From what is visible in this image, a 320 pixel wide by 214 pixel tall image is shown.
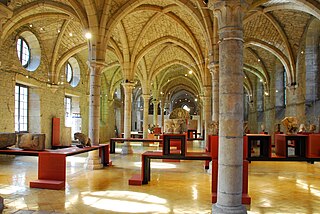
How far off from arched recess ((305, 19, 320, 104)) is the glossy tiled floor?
540 cm

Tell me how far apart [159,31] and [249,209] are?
12.7 meters

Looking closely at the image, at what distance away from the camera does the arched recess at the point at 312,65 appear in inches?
576

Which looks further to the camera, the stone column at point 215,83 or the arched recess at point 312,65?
the arched recess at point 312,65

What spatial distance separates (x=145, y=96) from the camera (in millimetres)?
21312

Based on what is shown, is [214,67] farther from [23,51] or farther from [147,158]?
[23,51]

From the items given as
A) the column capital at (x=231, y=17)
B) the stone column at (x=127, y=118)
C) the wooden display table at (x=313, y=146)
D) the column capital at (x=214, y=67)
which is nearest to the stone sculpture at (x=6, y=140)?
the column capital at (x=214, y=67)

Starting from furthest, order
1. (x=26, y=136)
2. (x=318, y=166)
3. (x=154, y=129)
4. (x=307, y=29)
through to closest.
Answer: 1. (x=154, y=129)
2. (x=307, y=29)
3. (x=318, y=166)
4. (x=26, y=136)

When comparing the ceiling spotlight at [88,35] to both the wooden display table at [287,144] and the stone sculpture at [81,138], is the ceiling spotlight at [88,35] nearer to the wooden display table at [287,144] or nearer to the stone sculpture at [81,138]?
the stone sculpture at [81,138]

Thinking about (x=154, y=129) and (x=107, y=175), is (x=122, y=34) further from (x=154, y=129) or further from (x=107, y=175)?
(x=154, y=129)

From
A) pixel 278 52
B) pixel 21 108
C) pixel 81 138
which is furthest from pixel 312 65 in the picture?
pixel 21 108

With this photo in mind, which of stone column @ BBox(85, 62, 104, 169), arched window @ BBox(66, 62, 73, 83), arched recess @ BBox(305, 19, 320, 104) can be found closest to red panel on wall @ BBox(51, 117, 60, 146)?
arched window @ BBox(66, 62, 73, 83)

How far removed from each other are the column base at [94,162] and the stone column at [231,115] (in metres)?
6.46

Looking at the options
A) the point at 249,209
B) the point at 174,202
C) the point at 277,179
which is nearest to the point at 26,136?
the point at 174,202

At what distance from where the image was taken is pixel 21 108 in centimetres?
1622
